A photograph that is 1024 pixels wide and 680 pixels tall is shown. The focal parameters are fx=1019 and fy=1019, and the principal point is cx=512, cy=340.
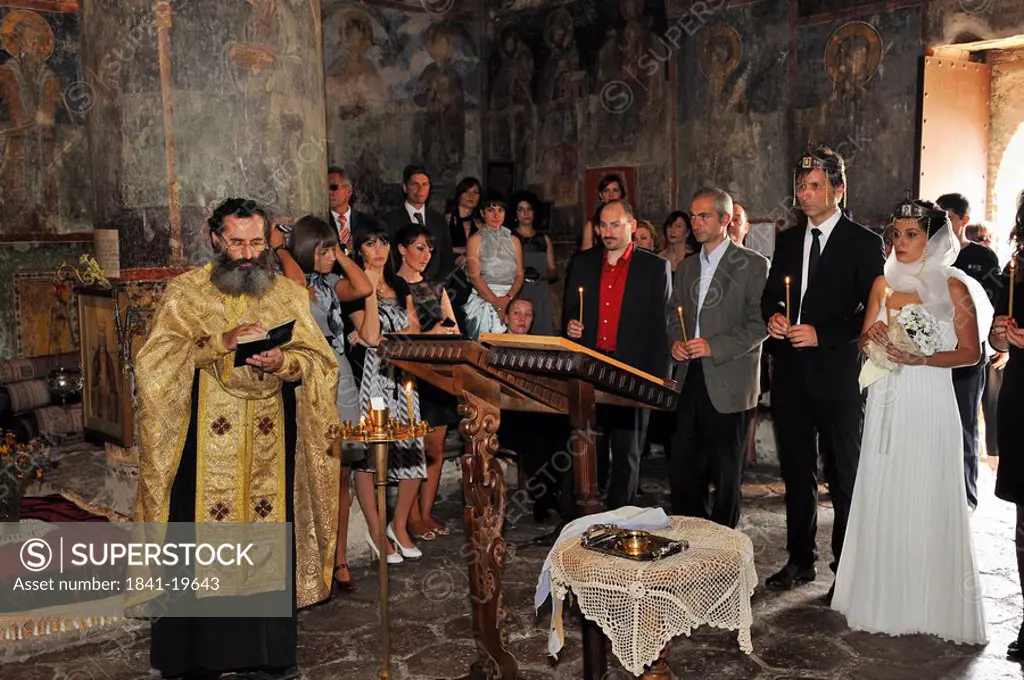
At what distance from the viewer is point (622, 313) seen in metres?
6.26

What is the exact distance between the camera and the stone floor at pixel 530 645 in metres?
4.71

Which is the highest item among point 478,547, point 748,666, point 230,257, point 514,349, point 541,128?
point 541,128

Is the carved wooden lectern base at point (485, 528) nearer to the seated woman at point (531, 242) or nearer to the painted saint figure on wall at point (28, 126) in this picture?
the seated woman at point (531, 242)

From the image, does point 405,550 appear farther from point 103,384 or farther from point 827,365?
point 827,365

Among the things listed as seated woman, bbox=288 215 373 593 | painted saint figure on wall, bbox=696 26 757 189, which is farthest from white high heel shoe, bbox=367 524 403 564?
painted saint figure on wall, bbox=696 26 757 189

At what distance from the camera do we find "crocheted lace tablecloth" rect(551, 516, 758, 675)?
3492 mm

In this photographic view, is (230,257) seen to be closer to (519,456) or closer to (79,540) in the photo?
(79,540)

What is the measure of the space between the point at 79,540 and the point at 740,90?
24.5 feet

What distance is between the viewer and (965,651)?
15.8 feet

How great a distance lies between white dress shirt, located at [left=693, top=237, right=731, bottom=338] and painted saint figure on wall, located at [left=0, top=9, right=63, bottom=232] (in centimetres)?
741

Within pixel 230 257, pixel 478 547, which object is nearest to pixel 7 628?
pixel 230 257

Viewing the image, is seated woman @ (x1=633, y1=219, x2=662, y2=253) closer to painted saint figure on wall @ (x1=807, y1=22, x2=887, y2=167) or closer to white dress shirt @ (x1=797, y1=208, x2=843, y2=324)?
painted saint figure on wall @ (x1=807, y1=22, x2=887, y2=167)

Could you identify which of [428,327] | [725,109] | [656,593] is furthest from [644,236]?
[656,593]

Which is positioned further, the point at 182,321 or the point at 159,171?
the point at 159,171
